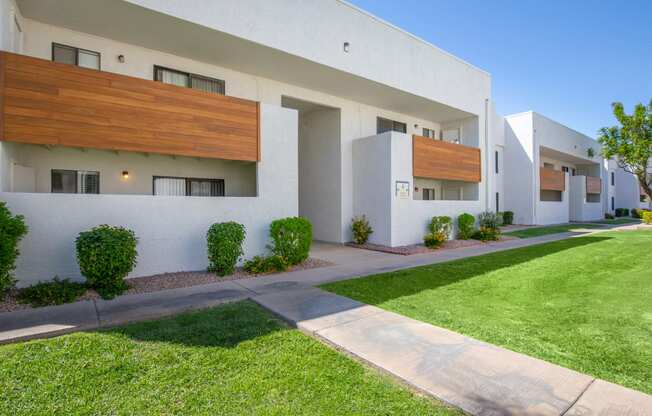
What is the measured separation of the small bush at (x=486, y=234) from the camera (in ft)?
49.3

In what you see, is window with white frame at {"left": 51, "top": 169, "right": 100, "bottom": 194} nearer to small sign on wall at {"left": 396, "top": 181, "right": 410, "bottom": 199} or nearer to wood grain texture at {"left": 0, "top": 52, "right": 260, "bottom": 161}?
wood grain texture at {"left": 0, "top": 52, "right": 260, "bottom": 161}

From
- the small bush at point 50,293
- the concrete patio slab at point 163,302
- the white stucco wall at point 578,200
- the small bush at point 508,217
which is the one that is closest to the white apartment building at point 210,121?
the small bush at point 50,293

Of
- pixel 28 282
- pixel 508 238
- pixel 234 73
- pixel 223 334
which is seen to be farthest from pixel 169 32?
pixel 508 238

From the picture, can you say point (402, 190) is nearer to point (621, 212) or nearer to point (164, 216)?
point (164, 216)

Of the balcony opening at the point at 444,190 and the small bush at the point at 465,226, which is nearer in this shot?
the small bush at the point at 465,226

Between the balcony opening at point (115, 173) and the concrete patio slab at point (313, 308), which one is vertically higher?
the balcony opening at point (115, 173)

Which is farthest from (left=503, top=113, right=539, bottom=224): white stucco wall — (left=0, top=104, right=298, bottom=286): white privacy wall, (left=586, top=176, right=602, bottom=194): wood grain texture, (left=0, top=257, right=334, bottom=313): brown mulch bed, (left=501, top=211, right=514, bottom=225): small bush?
(left=0, top=257, right=334, bottom=313): brown mulch bed

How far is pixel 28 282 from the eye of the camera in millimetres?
6738

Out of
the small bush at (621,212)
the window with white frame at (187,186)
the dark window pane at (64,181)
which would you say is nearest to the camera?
the dark window pane at (64,181)

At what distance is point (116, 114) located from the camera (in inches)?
302

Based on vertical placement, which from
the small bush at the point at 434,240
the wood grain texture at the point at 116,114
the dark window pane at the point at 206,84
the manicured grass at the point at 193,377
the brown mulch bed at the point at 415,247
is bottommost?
the manicured grass at the point at 193,377

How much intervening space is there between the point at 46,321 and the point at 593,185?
3834cm

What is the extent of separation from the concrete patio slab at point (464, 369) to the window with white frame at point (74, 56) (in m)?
9.20

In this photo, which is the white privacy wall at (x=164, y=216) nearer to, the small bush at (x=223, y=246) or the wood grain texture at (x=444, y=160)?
the small bush at (x=223, y=246)
